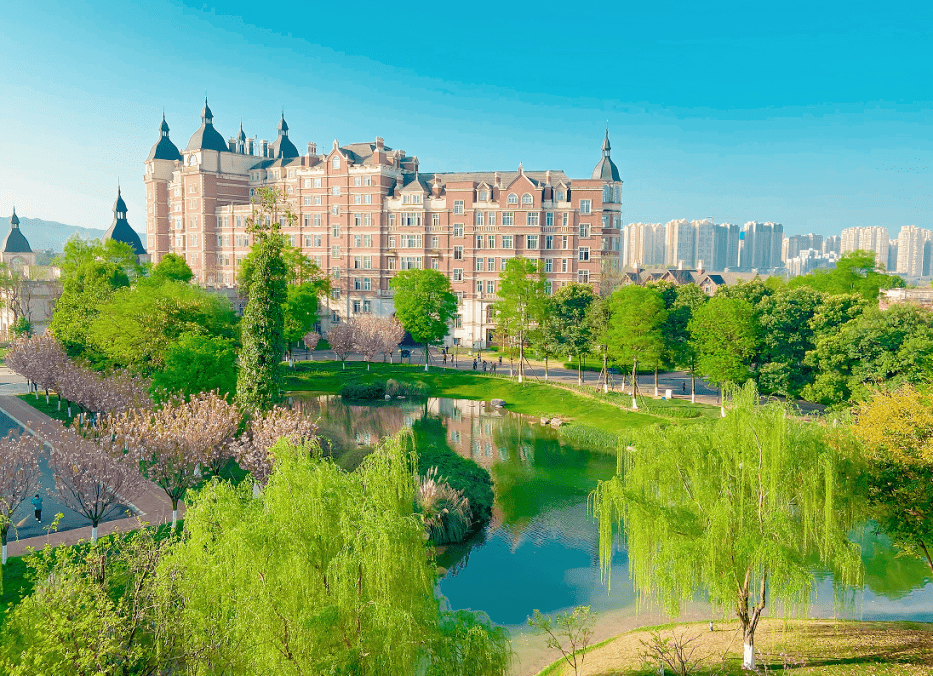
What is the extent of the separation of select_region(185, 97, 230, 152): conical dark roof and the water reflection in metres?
51.0

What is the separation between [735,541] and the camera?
14547 mm

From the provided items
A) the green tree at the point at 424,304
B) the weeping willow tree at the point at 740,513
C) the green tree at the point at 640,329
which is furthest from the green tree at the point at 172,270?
the weeping willow tree at the point at 740,513

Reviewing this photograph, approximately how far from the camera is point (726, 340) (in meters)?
40.0

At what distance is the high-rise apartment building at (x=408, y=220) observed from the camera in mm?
65625

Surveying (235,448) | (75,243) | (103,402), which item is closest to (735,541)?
(235,448)

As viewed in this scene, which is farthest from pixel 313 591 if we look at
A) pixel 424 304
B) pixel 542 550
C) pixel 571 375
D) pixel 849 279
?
pixel 849 279

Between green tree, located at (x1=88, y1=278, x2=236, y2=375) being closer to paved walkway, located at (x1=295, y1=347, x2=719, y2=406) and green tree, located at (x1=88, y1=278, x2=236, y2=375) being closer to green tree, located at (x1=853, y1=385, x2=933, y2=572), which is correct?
paved walkway, located at (x1=295, y1=347, x2=719, y2=406)

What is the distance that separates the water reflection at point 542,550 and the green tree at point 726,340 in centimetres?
938

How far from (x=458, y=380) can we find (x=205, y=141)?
46447 millimetres

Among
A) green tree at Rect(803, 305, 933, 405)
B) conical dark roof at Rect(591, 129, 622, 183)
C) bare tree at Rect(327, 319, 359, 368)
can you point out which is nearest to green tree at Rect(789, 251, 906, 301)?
conical dark roof at Rect(591, 129, 622, 183)

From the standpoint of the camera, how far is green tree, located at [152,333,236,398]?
30062mm

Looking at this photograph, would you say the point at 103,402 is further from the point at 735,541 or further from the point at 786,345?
the point at 786,345

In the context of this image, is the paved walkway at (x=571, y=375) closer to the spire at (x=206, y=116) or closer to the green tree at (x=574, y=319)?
the green tree at (x=574, y=319)

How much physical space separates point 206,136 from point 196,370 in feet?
182
